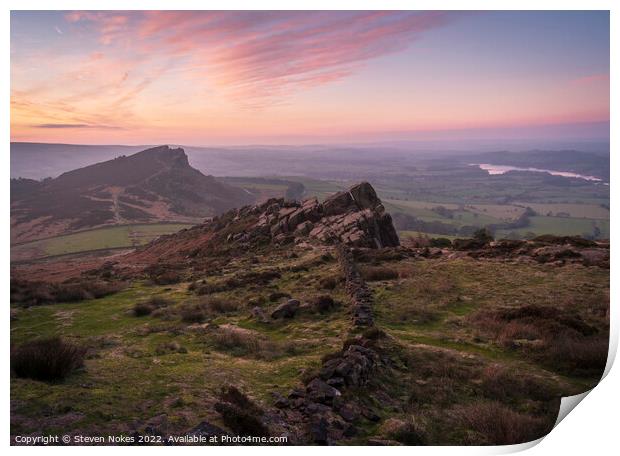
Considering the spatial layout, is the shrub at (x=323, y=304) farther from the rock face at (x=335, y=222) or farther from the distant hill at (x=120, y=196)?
the rock face at (x=335, y=222)

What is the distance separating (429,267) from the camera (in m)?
20.3

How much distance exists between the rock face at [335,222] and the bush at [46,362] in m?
18.8

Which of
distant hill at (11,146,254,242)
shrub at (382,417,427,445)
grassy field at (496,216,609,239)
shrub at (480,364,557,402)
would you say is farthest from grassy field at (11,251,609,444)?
distant hill at (11,146,254,242)

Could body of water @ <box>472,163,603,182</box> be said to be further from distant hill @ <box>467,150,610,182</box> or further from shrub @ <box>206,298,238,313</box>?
shrub @ <box>206,298,238,313</box>

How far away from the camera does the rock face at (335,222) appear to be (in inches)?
1062

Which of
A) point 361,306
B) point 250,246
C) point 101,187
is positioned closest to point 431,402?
point 361,306

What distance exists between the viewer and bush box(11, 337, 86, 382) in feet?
25.8

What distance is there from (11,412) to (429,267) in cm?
1796

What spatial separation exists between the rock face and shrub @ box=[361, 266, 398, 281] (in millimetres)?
6044

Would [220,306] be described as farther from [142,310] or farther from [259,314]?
[142,310]

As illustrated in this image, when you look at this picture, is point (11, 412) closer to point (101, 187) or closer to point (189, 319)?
point (189, 319)

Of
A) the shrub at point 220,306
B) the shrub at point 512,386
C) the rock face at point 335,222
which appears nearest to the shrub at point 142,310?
the shrub at point 220,306

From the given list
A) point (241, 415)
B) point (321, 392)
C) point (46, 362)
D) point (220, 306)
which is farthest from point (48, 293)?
A: point (321, 392)
